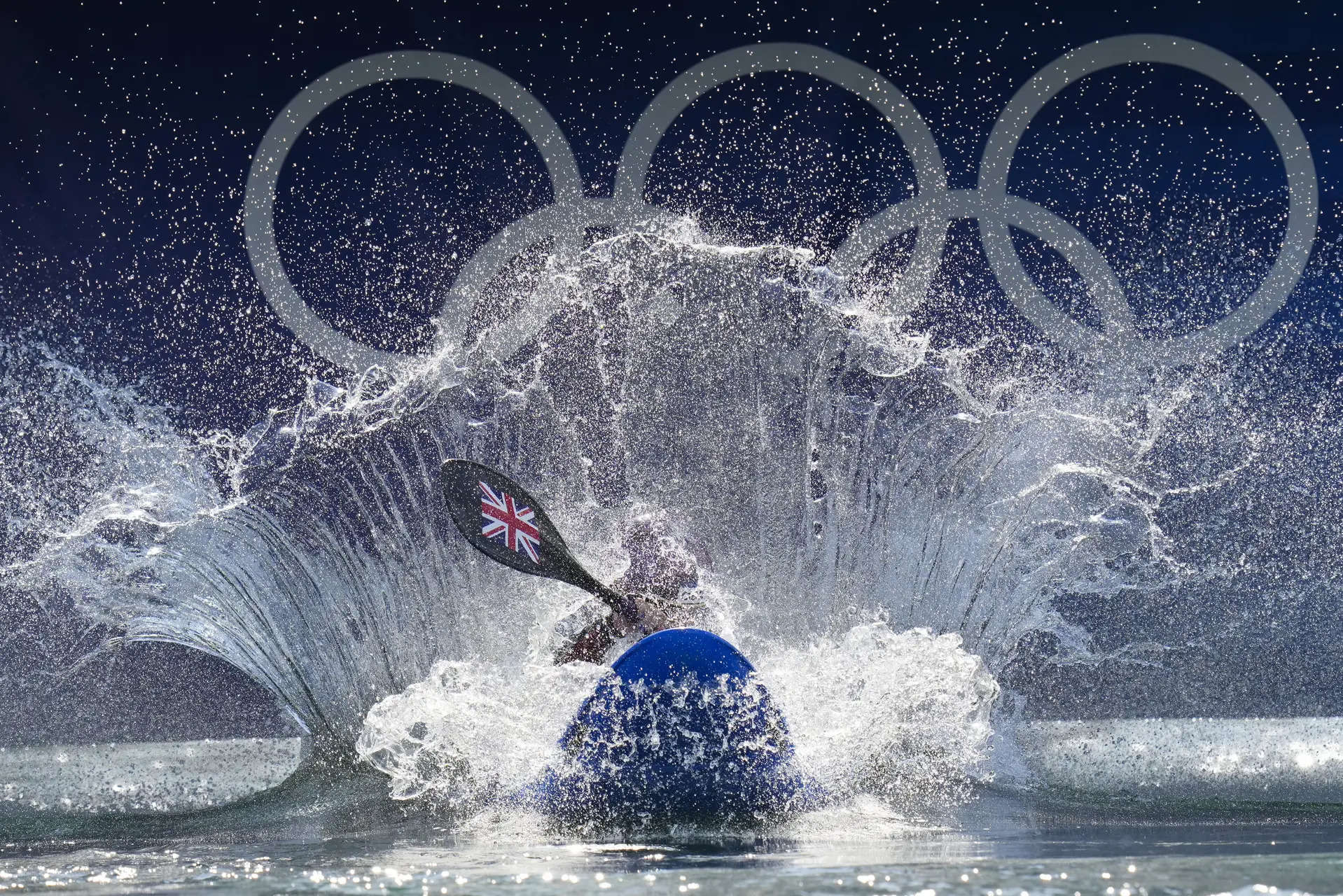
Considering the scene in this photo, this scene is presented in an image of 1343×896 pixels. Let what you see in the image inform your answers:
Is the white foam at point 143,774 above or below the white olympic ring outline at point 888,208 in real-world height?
below

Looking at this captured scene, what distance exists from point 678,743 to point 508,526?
49.0 inches

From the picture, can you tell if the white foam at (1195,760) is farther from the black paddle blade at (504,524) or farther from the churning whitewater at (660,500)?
the black paddle blade at (504,524)

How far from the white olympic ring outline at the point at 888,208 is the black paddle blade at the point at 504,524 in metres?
3.04

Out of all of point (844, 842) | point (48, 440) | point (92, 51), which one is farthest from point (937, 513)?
point (92, 51)

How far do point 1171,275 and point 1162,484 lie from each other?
1.22 meters

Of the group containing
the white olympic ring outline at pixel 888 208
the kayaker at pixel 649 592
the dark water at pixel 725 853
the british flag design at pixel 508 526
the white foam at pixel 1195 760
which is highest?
the white olympic ring outline at pixel 888 208

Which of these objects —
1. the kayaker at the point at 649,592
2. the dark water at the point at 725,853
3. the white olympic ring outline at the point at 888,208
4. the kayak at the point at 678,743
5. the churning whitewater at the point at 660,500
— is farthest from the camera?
the white olympic ring outline at the point at 888,208

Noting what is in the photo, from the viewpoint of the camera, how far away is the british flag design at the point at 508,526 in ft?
16.2

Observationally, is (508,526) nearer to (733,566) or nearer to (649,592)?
(649,592)

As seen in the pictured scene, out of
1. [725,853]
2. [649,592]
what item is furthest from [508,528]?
[725,853]

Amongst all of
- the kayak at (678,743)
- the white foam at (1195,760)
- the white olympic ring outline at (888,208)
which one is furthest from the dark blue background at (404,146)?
→ the kayak at (678,743)

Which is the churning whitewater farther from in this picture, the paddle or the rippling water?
the paddle

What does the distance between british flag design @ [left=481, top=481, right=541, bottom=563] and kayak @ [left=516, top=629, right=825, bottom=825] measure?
3.15 ft

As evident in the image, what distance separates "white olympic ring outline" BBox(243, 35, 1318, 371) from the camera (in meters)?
8.13
